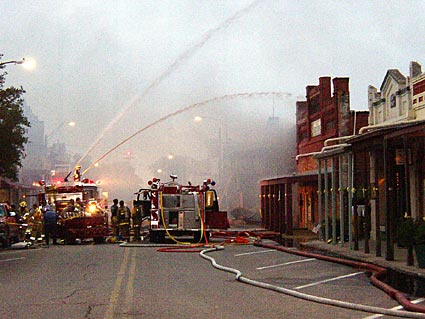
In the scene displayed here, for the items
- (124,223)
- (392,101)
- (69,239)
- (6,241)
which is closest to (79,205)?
(69,239)

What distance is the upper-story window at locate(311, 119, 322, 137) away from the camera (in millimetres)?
35438

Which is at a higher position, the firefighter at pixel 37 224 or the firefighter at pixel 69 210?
the firefighter at pixel 69 210

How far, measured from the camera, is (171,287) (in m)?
12.3

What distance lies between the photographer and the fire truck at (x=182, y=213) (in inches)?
1018

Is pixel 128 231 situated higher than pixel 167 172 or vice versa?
pixel 167 172

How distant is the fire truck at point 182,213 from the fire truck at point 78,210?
207 cm

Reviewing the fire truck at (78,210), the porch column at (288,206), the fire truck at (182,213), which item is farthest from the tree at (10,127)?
the porch column at (288,206)

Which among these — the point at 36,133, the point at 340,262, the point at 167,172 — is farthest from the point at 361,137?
the point at 36,133

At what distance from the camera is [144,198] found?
2720 centimetres

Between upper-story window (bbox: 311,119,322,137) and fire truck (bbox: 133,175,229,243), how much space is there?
11.0m

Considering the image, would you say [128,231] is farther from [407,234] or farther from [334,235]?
[407,234]

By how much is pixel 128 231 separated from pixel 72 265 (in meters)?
10.8

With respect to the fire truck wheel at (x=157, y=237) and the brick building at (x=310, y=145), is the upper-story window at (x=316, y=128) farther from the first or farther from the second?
the fire truck wheel at (x=157, y=237)

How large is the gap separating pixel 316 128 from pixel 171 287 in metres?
24.9
